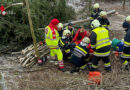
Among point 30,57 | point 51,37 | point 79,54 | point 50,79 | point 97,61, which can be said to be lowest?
point 50,79

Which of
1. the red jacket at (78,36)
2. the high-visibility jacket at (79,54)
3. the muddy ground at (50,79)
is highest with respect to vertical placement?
the red jacket at (78,36)

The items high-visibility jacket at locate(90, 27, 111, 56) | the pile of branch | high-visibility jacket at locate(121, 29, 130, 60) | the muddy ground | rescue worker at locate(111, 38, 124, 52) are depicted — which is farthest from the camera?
rescue worker at locate(111, 38, 124, 52)

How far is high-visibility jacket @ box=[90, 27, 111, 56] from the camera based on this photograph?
5004 millimetres

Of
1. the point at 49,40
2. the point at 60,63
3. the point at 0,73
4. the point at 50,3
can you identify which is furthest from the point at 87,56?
the point at 50,3

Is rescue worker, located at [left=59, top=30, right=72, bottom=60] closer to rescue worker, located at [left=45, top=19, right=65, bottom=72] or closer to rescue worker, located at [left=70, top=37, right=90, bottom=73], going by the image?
rescue worker, located at [left=45, top=19, right=65, bottom=72]

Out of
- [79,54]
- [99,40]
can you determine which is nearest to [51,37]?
[79,54]

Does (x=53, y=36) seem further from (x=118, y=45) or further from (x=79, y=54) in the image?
(x=118, y=45)

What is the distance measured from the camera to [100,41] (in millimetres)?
5055

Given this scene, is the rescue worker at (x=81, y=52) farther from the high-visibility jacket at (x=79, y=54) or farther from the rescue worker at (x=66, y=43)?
the rescue worker at (x=66, y=43)

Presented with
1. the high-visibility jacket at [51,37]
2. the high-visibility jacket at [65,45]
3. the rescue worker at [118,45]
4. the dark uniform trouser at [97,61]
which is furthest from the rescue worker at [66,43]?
the rescue worker at [118,45]

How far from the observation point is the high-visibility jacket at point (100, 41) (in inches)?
197

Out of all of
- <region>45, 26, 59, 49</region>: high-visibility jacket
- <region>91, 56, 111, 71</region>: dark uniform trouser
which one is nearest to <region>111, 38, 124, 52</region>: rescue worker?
<region>91, 56, 111, 71</region>: dark uniform trouser

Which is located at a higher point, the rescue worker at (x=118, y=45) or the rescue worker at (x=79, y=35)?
the rescue worker at (x=79, y=35)

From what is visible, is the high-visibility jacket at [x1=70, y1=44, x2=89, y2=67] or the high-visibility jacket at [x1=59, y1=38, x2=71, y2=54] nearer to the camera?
the high-visibility jacket at [x1=70, y1=44, x2=89, y2=67]
